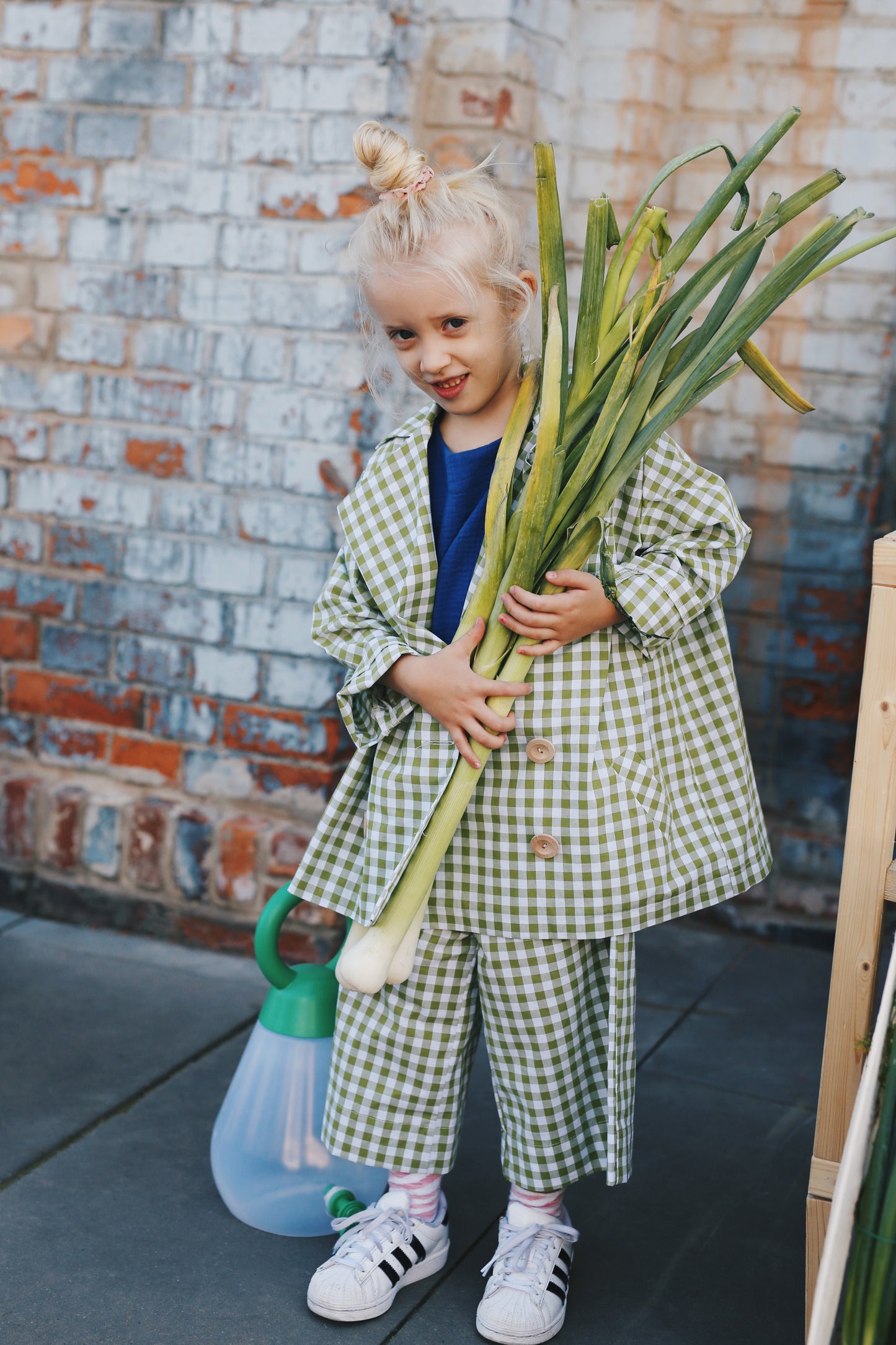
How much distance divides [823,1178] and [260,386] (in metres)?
1.88

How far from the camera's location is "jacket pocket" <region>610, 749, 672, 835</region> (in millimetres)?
1790

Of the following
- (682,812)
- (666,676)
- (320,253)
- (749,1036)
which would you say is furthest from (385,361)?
(749,1036)

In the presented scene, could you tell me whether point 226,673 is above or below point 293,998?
above

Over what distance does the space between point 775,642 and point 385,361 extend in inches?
61.5

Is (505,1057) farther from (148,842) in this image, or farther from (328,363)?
(328,363)

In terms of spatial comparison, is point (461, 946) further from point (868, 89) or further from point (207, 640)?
point (868, 89)

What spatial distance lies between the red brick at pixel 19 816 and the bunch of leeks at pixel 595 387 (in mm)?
1594

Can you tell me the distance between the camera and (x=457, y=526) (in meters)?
1.89

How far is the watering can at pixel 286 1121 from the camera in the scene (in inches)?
80.4

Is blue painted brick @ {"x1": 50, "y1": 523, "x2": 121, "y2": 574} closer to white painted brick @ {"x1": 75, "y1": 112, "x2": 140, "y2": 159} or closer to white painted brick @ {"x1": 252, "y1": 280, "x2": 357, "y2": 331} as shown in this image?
white painted brick @ {"x1": 252, "y1": 280, "x2": 357, "y2": 331}

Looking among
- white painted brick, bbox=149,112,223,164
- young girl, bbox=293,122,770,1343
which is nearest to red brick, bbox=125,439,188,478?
white painted brick, bbox=149,112,223,164

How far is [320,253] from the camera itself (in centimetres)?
277

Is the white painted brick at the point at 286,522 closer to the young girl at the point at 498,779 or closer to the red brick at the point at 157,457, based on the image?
the red brick at the point at 157,457

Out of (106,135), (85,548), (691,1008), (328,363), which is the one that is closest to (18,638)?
(85,548)
